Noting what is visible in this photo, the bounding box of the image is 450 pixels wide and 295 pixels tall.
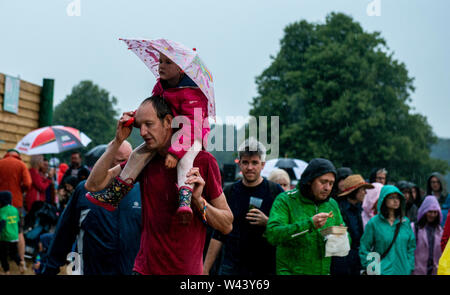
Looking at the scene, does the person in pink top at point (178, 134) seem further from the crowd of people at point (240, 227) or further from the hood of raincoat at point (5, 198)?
the hood of raincoat at point (5, 198)

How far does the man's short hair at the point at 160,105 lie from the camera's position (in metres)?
3.30

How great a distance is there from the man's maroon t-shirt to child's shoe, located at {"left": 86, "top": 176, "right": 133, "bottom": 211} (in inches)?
4.4

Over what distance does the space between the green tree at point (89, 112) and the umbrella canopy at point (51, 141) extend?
186ft

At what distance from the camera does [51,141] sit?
12711 millimetres

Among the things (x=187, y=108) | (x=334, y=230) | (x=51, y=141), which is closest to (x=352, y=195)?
(x=334, y=230)

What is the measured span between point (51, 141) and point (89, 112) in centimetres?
5982

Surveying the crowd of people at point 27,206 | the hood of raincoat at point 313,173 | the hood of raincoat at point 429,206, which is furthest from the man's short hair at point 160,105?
the hood of raincoat at point 429,206

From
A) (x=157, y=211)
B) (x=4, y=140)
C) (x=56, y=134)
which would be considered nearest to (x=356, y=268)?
(x=157, y=211)

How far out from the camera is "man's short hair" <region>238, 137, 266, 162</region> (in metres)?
6.21

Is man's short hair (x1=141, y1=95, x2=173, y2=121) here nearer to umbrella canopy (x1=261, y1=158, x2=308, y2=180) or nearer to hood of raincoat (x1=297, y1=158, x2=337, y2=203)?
hood of raincoat (x1=297, y1=158, x2=337, y2=203)
